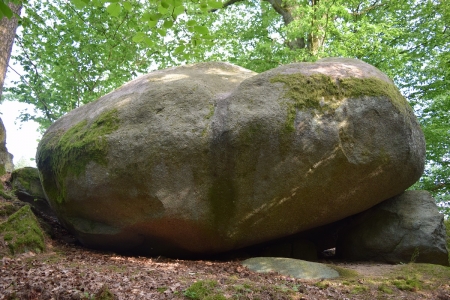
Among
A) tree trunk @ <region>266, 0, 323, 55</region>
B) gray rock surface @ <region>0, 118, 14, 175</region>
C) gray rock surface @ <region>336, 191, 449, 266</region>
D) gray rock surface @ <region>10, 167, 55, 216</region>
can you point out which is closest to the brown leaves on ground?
gray rock surface @ <region>336, 191, 449, 266</region>

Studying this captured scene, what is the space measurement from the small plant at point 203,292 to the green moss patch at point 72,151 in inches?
115

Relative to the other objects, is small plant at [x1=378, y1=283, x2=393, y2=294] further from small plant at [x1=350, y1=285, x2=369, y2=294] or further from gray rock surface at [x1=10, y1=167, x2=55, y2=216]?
gray rock surface at [x1=10, y1=167, x2=55, y2=216]

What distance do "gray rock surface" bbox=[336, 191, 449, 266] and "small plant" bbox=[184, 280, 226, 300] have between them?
4025 mm

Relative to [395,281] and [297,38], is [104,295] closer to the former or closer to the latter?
[395,281]

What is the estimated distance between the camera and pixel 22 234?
596cm

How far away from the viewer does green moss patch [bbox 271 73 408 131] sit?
605cm

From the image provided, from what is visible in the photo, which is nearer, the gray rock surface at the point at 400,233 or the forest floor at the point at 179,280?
the forest floor at the point at 179,280

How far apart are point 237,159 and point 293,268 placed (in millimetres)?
1885

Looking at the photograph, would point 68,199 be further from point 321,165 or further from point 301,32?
point 301,32

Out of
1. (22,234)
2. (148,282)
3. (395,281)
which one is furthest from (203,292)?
(22,234)

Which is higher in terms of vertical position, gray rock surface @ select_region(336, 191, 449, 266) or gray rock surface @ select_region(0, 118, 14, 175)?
gray rock surface @ select_region(0, 118, 14, 175)

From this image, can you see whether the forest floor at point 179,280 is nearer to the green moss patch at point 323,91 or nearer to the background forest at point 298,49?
the green moss patch at point 323,91

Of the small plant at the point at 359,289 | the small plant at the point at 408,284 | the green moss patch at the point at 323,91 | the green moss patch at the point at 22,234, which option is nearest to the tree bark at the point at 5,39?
the green moss patch at the point at 22,234

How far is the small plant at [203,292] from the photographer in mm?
3889
